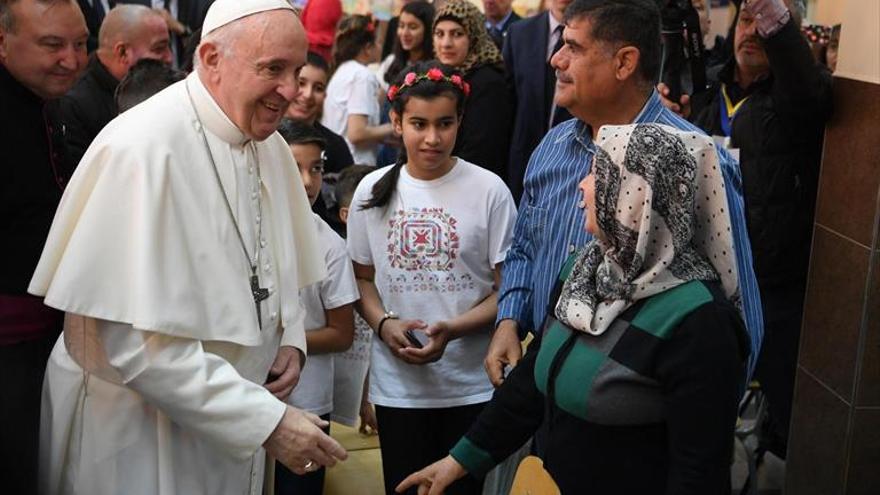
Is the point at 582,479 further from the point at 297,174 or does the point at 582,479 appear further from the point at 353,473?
the point at 353,473

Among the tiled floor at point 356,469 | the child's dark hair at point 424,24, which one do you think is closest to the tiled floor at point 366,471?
the tiled floor at point 356,469

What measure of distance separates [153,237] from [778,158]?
2.56 m

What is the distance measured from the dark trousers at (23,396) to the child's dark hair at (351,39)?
15.2ft

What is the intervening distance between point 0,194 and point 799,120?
2.72m

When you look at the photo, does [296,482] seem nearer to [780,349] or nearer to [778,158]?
[780,349]

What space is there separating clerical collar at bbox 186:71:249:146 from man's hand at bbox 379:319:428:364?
1.20m

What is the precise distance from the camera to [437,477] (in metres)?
2.87

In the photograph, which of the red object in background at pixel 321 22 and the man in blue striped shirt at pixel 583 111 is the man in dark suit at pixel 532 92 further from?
the red object in background at pixel 321 22

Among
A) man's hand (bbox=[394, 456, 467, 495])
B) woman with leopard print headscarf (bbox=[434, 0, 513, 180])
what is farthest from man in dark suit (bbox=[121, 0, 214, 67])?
man's hand (bbox=[394, 456, 467, 495])

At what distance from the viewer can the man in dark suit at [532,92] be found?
18.4ft

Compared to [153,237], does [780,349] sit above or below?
below

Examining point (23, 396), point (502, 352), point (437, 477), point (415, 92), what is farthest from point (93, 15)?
point (437, 477)

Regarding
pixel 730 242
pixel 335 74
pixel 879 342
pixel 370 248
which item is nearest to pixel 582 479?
pixel 730 242

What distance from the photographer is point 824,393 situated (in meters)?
4.10
